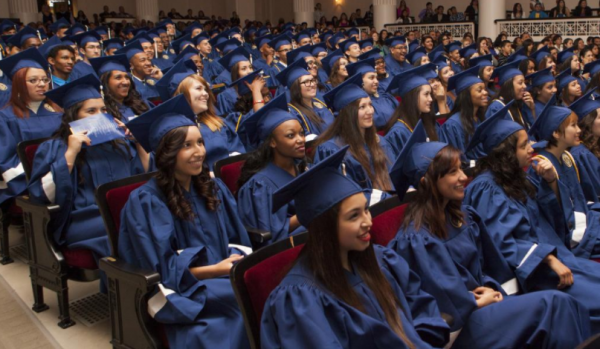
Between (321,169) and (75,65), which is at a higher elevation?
(75,65)

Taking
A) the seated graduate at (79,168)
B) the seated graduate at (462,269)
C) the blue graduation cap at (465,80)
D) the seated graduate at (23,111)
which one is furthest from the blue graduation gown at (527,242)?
the seated graduate at (23,111)

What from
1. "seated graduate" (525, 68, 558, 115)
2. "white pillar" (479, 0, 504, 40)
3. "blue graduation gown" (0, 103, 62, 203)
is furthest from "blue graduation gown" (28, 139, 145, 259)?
"white pillar" (479, 0, 504, 40)

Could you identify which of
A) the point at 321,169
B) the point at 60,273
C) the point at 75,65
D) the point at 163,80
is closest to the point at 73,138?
the point at 60,273

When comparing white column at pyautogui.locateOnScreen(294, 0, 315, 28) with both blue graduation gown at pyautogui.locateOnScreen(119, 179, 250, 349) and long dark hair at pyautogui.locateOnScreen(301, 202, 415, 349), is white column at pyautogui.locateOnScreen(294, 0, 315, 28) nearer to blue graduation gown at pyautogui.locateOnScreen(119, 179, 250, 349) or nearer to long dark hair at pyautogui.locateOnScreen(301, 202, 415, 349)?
blue graduation gown at pyautogui.locateOnScreen(119, 179, 250, 349)

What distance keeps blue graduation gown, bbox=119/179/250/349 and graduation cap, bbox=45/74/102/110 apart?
1226 mm

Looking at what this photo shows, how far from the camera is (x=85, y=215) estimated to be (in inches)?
139

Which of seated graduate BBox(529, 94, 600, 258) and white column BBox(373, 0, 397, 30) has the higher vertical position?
white column BBox(373, 0, 397, 30)

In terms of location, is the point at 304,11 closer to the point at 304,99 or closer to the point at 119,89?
the point at 304,99

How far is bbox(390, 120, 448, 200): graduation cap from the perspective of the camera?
2.69 meters

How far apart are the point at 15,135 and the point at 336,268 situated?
328 centimetres

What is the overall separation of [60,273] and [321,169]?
2.02m

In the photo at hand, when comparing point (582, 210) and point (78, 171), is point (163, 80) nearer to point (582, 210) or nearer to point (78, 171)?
point (78, 171)

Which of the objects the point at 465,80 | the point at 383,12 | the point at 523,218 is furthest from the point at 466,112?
the point at 383,12

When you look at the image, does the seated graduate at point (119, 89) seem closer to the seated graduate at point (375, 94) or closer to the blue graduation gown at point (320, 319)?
the seated graduate at point (375, 94)
